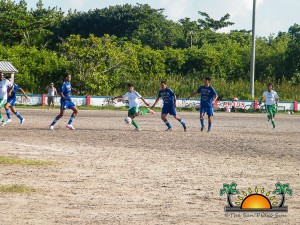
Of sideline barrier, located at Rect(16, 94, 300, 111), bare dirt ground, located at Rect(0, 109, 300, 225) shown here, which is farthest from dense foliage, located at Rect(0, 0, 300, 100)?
bare dirt ground, located at Rect(0, 109, 300, 225)

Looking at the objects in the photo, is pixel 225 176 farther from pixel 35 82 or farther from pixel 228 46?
pixel 228 46

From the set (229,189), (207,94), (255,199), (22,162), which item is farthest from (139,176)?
(207,94)

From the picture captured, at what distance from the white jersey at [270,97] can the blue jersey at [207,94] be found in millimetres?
3656

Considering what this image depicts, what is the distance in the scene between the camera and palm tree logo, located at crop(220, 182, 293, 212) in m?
10.0

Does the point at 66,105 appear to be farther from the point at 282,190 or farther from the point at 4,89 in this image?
the point at 282,190

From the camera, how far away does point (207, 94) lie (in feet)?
91.5

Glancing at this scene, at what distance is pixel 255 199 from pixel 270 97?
20862 millimetres

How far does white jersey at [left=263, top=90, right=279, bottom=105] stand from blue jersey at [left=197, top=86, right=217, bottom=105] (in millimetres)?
3656

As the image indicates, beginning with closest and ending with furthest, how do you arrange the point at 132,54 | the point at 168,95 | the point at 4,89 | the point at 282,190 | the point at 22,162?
the point at 282,190 → the point at 22,162 → the point at 4,89 → the point at 168,95 → the point at 132,54

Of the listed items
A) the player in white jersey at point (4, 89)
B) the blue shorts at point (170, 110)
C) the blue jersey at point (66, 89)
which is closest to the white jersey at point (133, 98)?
the blue shorts at point (170, 110)

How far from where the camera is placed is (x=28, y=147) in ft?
63.8

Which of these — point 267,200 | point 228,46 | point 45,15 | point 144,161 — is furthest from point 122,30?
point 267,200

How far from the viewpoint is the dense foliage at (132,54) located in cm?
5884

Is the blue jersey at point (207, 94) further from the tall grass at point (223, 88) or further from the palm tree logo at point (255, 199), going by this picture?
the tall grass at point (223, 88)
